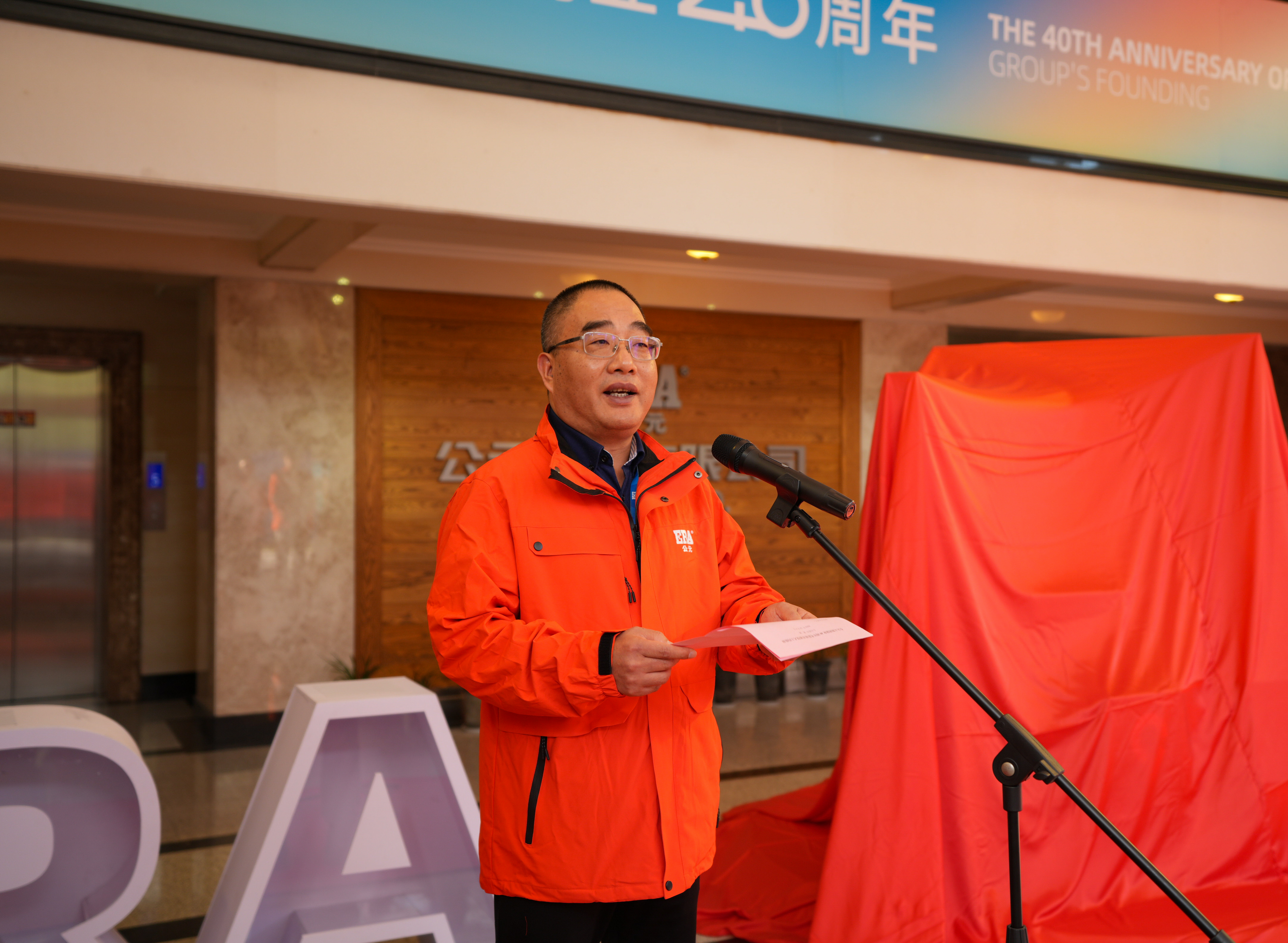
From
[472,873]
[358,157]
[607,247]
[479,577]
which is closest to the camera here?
[479,577]

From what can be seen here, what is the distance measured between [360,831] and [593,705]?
1.57 metres

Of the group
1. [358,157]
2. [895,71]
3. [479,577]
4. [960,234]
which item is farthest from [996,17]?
[479,577]

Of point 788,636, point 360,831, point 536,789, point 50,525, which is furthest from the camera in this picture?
point 50,525

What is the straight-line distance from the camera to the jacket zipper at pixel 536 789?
1686mm

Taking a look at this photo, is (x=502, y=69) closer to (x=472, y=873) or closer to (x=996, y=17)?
(x=996, y=17)

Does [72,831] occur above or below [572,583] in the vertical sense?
below

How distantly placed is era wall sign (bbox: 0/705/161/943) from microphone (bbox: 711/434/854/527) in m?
1.72

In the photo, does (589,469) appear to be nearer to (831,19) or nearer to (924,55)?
(831,19)

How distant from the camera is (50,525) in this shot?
665 cm

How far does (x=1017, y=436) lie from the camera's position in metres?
3.18

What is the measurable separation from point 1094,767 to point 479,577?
2.16m

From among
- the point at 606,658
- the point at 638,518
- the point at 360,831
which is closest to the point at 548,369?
the point at 638,518

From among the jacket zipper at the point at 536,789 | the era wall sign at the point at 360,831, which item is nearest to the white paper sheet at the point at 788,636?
the jacket zipper at the point at 536,789

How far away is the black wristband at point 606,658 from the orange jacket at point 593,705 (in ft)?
0.15
